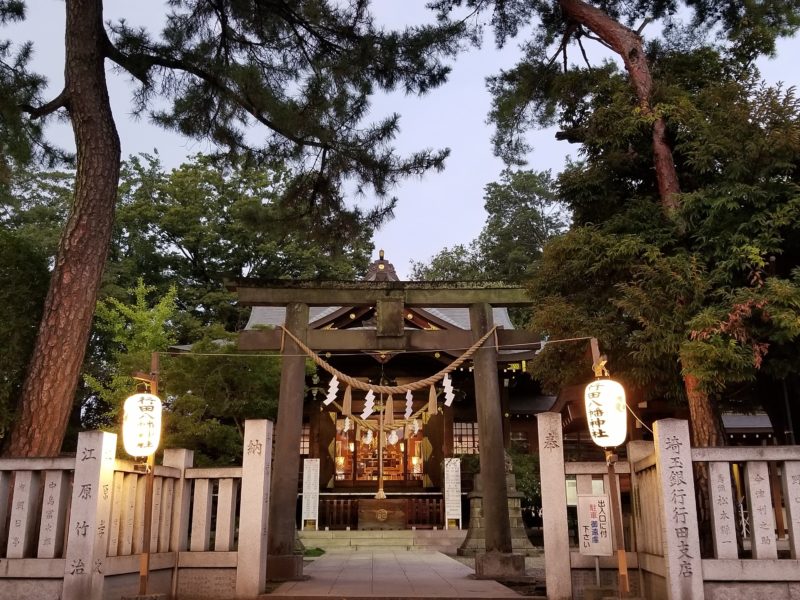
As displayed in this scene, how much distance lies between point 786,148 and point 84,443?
834cm

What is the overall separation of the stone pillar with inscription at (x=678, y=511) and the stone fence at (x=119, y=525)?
4.49 meters

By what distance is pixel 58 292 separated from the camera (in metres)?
7.98

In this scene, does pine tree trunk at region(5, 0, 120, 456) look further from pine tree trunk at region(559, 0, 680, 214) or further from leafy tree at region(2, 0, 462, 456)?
pine tree trunk at region(559, 0, 680, 214)

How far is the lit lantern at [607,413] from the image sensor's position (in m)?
7.20

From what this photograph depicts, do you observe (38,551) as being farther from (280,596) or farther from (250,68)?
(250,68)

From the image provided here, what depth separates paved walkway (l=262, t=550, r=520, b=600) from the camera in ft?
26.0

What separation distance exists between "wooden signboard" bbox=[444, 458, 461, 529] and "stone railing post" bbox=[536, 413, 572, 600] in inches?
366

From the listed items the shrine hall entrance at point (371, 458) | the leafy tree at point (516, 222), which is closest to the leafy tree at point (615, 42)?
the shrine hall entrance at point (371, 458)

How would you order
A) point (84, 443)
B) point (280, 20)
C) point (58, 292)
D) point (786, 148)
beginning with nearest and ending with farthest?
point (84, 443) < point (786, 148) < point (58, 292) < point (280, 20)

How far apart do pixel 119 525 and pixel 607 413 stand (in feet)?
17.9

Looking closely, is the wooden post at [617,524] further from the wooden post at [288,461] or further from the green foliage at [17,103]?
the green foliage at [17,103]

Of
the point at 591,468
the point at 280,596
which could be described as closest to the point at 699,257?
the point at 591,468

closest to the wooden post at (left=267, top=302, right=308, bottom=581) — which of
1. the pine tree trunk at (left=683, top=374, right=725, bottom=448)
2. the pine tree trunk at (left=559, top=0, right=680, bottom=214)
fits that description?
the pine tree trunk at (left=683, top=374, right=725, bottom=448)

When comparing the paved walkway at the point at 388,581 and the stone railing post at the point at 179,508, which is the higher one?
the stone railing post at the point at 179,508
